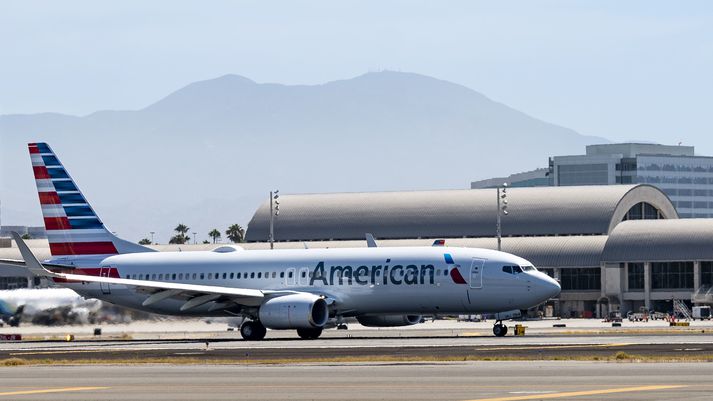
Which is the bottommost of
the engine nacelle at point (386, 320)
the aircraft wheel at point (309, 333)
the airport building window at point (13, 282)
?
the aircraft wheel at point (309, 333)

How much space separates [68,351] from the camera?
58.2 metres

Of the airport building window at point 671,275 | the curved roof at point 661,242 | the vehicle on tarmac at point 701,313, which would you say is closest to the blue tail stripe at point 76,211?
the vehicle on tarmac at point 701,313

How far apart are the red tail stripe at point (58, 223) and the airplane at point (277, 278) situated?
52mm

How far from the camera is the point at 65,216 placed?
7569cm

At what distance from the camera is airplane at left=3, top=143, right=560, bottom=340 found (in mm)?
66062

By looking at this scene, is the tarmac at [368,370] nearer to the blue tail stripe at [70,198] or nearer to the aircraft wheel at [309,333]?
the aircraft wheel at [309,333]

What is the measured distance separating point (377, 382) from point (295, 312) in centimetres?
3202

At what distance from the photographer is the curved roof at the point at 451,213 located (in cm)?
14212

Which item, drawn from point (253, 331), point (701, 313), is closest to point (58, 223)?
point (253, 331)

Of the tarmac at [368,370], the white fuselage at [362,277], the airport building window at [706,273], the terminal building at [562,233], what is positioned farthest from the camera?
the terminal building at [562,233]

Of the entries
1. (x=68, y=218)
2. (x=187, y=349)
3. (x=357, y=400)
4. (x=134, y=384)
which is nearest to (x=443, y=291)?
(x=187, y=349)

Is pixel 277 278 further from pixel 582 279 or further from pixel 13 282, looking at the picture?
pixel 13 282

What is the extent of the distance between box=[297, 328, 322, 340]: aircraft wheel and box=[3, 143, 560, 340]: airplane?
0.07 metres

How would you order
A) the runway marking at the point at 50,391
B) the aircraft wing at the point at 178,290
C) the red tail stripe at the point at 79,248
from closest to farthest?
the runway marking at the point at 50,391 → the aircraft wing at the point at 178,290 → the red tail stripe at the point at 79,248
